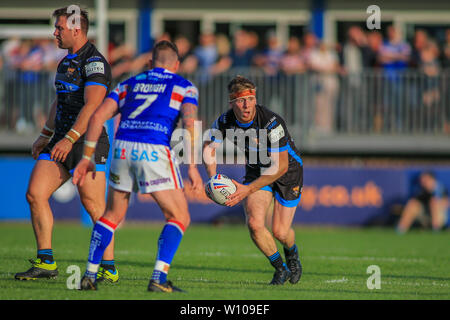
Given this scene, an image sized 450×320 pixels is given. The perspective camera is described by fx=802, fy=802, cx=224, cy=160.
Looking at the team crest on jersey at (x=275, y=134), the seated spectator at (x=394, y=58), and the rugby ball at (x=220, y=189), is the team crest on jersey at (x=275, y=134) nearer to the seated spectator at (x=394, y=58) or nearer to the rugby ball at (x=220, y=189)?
the rugby ball at (x=220, y=189)

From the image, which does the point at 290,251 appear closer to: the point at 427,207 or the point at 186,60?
the point at 427,207

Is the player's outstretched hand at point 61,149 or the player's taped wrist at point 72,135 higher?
the player's taped wrist at point 72,135

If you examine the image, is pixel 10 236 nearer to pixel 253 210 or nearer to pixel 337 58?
pixel 253 210

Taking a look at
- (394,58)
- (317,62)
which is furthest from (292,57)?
(394,58)

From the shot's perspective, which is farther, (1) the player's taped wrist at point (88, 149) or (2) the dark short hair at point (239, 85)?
(2) the dark short hair at point (239, 85)

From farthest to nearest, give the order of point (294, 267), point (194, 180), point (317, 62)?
point (317, 62) < point (294, 267) < point (194, 180)

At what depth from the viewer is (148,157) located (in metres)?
6.89

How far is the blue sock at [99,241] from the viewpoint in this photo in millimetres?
6930

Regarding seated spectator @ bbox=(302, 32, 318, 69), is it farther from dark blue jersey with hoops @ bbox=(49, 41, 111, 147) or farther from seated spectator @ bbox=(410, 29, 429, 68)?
dark blue jersey with hoops @ bbox=(49, 41, 111, 147)

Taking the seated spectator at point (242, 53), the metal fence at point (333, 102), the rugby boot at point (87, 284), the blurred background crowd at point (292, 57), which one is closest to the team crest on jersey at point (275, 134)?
the rugby boot at point (87, 284)

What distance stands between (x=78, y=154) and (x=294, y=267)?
100 inches

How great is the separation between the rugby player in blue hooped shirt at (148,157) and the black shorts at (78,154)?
3.18 feet

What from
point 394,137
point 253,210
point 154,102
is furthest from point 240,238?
point 154,102

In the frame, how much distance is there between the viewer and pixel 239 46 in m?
18.6
